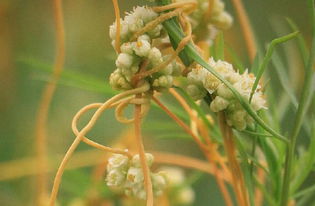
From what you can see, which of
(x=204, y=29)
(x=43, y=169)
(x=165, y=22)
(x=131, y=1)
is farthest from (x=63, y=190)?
(x=165, y=22)

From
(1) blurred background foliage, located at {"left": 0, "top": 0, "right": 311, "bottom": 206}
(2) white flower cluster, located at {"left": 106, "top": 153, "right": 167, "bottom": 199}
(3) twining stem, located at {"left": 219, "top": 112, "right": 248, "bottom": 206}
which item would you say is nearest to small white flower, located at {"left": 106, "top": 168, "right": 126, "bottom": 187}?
(2) white flower cluster, located at {"left": 106, "top": 153, "right": 167, "bottom": 199}

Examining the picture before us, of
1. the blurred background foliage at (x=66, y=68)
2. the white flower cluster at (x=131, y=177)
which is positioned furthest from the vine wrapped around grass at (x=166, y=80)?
the blurred background foliage at (x=66, y=68)

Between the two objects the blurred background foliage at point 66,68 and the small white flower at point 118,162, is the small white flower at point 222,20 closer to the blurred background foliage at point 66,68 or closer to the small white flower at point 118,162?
the small white flower at point 118,162

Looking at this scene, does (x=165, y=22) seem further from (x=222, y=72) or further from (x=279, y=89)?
(x=279, y=89)

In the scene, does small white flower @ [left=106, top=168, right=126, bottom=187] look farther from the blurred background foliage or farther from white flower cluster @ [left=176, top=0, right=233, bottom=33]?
the blurred background foliage

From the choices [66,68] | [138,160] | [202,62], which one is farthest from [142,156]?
[66,68]

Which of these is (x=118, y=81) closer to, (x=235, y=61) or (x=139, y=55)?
(x=139, y=55)
